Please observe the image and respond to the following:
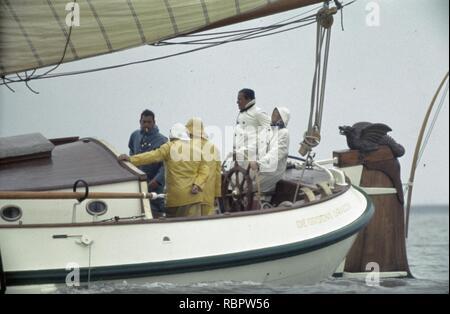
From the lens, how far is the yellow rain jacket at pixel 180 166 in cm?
1005

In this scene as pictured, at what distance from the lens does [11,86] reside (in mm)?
11258

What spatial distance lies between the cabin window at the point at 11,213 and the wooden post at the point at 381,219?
12.2ft

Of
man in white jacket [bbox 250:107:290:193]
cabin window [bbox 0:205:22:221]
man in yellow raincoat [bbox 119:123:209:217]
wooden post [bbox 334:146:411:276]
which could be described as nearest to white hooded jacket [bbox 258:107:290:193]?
man in white jacket [bbox 250:107:290:193]

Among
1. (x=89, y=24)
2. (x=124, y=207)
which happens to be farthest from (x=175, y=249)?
(x=89, y=24)

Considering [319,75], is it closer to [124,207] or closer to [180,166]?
[180,166]

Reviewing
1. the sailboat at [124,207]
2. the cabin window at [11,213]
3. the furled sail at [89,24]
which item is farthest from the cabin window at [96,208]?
the furled sail at [89,24]

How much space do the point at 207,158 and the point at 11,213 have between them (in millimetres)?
1645

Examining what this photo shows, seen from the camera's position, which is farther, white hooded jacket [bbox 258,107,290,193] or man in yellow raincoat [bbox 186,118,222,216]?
white hooded jacket [bbox 258,107,290,193]

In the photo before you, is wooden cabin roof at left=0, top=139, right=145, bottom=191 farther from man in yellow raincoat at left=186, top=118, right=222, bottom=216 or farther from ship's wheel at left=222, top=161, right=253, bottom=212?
ship's wheel at left=222, top=161, right=253, bottom=212

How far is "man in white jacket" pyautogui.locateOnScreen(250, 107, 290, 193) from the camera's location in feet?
34.8

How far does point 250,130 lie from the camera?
10750mm

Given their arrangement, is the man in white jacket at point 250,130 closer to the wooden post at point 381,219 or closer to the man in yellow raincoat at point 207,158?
the man in yellow raincoat at point 207,158

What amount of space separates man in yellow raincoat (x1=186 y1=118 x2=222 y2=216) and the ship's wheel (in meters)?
0.20
